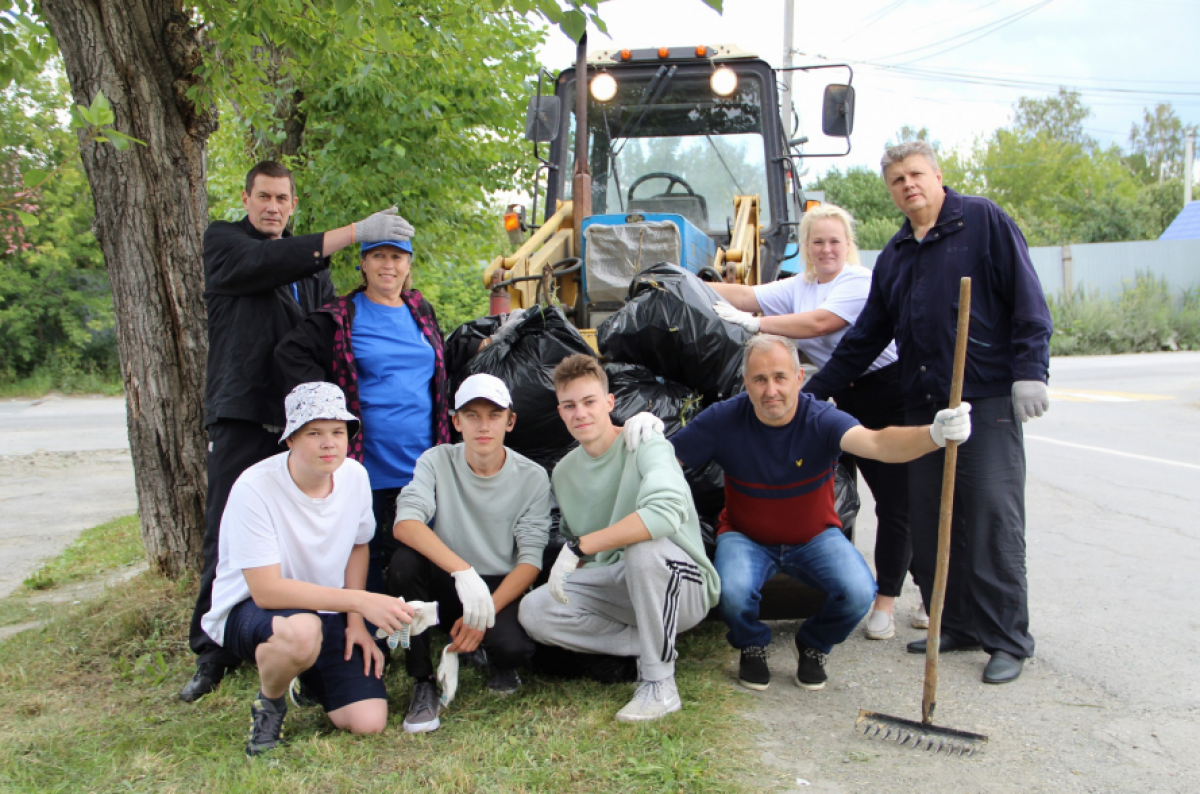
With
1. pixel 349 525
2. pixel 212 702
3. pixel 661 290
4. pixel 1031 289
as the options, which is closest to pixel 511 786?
pixel 349 525

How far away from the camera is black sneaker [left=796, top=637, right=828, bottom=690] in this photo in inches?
128

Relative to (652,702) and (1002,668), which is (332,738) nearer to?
(652,702)

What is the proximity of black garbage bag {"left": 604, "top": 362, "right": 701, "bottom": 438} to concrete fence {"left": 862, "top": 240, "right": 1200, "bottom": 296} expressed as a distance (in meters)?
23.4

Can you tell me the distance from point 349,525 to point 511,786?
40.1 inches

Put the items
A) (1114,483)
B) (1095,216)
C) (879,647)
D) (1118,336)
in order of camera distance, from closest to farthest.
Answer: (879,647) < (1114,483) < (1118,336) < (1095,216)

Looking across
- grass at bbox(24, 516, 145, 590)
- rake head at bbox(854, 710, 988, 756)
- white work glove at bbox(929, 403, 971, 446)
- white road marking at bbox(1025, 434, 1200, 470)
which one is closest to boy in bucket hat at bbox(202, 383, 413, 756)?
rake head at bbox(854, 710, 988, 756)

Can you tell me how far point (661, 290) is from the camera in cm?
386

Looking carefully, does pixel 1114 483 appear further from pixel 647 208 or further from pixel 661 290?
pixel 661 290

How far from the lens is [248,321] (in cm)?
344

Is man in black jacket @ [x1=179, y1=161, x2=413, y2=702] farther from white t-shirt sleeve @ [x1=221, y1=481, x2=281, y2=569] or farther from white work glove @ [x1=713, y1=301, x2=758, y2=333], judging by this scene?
white work glove @ [x1=713, y1=301, x2=758, y2=333]

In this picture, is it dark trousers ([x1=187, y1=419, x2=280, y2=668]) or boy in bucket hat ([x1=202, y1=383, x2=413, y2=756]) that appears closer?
boy in bucket hat ([x1=202, y1=383, x2=413, y2=756])

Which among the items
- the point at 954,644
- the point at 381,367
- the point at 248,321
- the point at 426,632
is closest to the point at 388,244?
the point at 381,367

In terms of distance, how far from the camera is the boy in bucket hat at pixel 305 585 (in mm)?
2756

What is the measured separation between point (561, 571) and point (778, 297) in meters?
1.99
